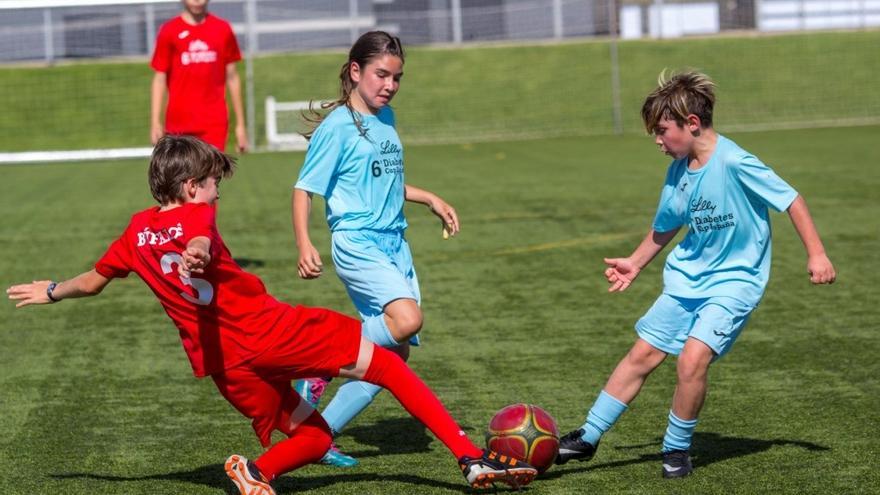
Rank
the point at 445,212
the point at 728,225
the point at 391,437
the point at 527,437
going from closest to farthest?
the point at 527,437, the point at 728,225, the point at 445,212, the point at 391,437

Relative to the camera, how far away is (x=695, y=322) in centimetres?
503

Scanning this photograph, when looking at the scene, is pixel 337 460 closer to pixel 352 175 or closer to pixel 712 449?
pixel 352 175

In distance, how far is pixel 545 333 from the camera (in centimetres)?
786

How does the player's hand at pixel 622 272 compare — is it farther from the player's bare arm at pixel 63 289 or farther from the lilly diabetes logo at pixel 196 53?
the lilly diabetes logo at pixel 196 53

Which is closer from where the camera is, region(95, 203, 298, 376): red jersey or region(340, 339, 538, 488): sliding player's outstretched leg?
region(95, 203, 298, 376): red jersey

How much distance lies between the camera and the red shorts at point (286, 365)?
4484 millimetres

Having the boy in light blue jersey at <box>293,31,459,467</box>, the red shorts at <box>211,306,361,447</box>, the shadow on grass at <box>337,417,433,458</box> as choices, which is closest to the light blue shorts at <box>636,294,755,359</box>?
the boy in light blue jersey at <box>293,31,459,467</box>

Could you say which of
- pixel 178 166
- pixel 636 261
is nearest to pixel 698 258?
pixel 636 261

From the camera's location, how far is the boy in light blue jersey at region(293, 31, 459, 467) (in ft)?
17.0

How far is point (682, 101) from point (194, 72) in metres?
6.07

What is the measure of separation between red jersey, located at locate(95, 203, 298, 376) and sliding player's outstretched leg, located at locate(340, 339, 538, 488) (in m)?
0.30

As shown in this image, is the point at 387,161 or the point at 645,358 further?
the point at 387,161

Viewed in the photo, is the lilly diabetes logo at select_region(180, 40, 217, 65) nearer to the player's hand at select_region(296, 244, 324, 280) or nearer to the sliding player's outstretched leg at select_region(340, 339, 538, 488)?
the player's hand at select_region(296, 244, 324, 280)

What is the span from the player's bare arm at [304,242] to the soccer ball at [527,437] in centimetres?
91
